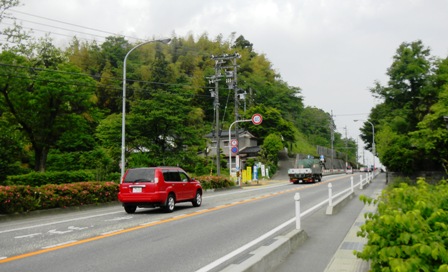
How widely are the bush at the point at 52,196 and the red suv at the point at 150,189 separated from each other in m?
3.02

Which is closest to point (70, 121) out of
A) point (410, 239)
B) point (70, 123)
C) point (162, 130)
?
point (70, 123)

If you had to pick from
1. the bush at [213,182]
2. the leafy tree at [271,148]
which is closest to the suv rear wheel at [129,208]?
the bush at [213,182]

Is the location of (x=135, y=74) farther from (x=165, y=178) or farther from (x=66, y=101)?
(x=165, y=178)

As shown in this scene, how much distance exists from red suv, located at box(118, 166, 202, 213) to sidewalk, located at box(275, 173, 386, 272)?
538 centimetres

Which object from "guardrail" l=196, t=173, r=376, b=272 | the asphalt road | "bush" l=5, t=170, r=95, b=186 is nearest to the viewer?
"guardrail" l=196, t=173, r=376, b=272

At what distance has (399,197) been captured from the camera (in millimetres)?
4602

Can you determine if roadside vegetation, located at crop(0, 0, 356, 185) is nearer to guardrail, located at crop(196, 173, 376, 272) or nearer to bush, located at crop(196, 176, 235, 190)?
bush, located at crop(196, 176, 235, 190)

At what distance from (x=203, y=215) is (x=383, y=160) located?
27.9 meters

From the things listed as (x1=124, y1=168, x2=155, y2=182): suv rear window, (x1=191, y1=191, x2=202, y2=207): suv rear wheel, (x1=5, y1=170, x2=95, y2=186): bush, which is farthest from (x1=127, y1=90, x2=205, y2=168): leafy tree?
(x1=124, y1=168, x2=155, y2=182): suv rear window

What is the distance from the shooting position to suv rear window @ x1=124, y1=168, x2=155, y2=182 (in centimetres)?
1580

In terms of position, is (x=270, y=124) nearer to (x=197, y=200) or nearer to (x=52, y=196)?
(x=197, y=200)

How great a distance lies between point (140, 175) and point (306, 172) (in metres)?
28.2

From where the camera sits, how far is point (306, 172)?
41750 millimetres

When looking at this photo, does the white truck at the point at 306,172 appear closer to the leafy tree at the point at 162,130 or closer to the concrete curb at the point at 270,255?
the leafy tree at the point at 162,130
